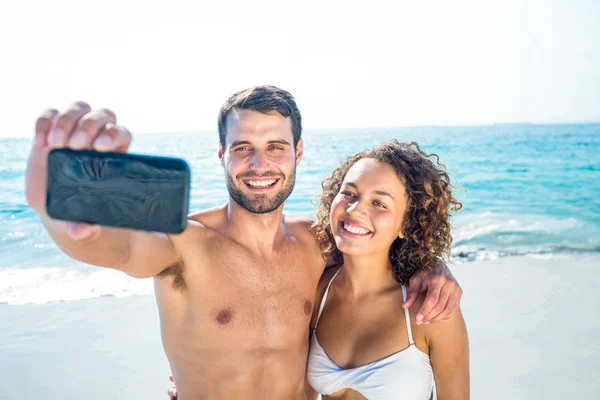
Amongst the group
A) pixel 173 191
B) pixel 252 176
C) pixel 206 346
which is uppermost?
pixel 173 191

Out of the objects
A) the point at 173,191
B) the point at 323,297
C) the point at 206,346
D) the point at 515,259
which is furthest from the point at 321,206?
the point at 515,259

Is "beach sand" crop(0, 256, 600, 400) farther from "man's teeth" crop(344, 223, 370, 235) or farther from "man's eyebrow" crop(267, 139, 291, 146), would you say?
"man's eyebrow" crop(267, 139, 291, 146)

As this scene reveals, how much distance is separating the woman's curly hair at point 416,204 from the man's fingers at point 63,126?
5.56ft

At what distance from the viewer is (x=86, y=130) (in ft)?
3.77

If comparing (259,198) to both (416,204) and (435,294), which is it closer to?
(416,204)

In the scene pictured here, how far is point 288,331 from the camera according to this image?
2662mm

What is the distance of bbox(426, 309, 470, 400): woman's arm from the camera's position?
2324mm

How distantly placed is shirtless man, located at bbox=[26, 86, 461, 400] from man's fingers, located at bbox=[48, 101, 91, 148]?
3.64ft

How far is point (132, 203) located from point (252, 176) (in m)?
1.47

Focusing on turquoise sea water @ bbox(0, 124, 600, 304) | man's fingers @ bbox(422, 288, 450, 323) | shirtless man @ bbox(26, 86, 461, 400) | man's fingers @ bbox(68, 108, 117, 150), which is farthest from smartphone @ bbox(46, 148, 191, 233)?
turquoise sea water @ bbox(0, 124, 600, 304)

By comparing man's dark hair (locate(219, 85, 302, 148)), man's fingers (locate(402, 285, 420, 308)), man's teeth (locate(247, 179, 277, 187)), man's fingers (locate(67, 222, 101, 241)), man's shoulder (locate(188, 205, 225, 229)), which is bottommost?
man's fingers (locate(402, 285, 420, 308))

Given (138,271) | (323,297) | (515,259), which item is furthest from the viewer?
(515,259)

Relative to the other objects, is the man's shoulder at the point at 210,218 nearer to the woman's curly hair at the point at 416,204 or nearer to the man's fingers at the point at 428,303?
the woman's curly hair at the point at 416,204

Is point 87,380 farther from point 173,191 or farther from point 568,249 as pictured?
point 568,249
